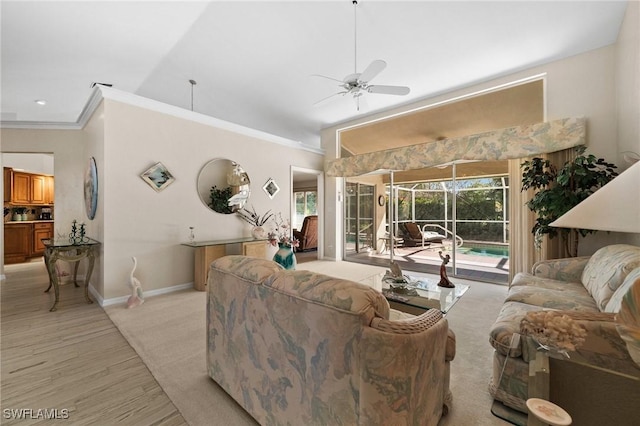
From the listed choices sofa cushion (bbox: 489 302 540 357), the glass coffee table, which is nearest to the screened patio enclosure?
the glass coffee table

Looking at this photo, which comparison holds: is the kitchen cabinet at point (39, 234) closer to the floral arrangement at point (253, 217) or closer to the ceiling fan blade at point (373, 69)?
the floral arrangement at point (253, 217)

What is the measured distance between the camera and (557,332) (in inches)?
42.8

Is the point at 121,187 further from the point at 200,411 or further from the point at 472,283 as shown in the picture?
the point at 472,283

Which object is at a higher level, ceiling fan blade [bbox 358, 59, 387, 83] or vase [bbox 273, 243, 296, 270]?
ceiling fan blade [bbox 358, 59, 387, 83]

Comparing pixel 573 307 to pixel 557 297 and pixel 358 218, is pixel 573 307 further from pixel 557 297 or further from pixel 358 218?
pixel 358 218

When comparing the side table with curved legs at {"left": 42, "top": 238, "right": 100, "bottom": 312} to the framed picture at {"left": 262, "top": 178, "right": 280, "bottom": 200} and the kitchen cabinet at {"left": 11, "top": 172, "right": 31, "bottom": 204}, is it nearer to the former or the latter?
the framed picture at {"left": 262, "top": 178, "right": 280, "bottom": 200}

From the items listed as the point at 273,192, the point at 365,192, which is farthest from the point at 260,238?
the point at 365,192

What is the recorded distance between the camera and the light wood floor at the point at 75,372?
5.04 feet

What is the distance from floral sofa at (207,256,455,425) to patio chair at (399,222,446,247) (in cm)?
432

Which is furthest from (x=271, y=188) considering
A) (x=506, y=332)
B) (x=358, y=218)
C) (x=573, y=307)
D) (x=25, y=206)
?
(x=25, y=206)

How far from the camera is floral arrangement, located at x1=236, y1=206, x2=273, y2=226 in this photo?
15.8ft

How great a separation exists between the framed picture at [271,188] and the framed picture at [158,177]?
5.68ft

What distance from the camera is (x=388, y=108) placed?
5.34 meters

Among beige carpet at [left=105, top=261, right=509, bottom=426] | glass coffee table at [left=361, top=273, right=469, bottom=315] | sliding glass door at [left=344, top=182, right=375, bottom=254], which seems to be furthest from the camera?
sliding glass door at [left=344, top=182, right=375, bottom=254]
